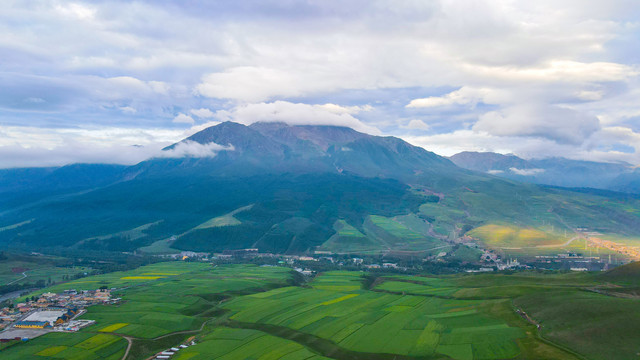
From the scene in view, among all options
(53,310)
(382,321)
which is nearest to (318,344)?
(382,321)

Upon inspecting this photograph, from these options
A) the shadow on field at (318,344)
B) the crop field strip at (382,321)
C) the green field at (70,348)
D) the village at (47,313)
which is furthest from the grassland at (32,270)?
the shadow on field at (318,344)

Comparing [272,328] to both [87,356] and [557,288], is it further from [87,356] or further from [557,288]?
[557,288]

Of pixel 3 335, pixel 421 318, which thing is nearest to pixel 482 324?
pixel 421 318

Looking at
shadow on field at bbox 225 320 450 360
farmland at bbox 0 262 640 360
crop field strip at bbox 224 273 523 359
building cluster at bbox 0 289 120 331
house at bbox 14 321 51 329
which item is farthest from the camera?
building cluster at bbox 0 289 120 331

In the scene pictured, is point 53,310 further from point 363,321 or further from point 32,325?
point 363,321

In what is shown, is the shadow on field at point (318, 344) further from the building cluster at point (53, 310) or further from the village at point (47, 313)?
the building cluster at point (53, 310)

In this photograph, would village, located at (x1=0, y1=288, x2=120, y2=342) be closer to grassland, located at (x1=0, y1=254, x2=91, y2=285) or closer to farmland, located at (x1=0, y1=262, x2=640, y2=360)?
farmland, located at (x1=0, y1=262, x2=640, y2=360)

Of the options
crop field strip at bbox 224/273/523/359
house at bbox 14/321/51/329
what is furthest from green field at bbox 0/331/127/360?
crop field strip at bbox 224/273/523/359
